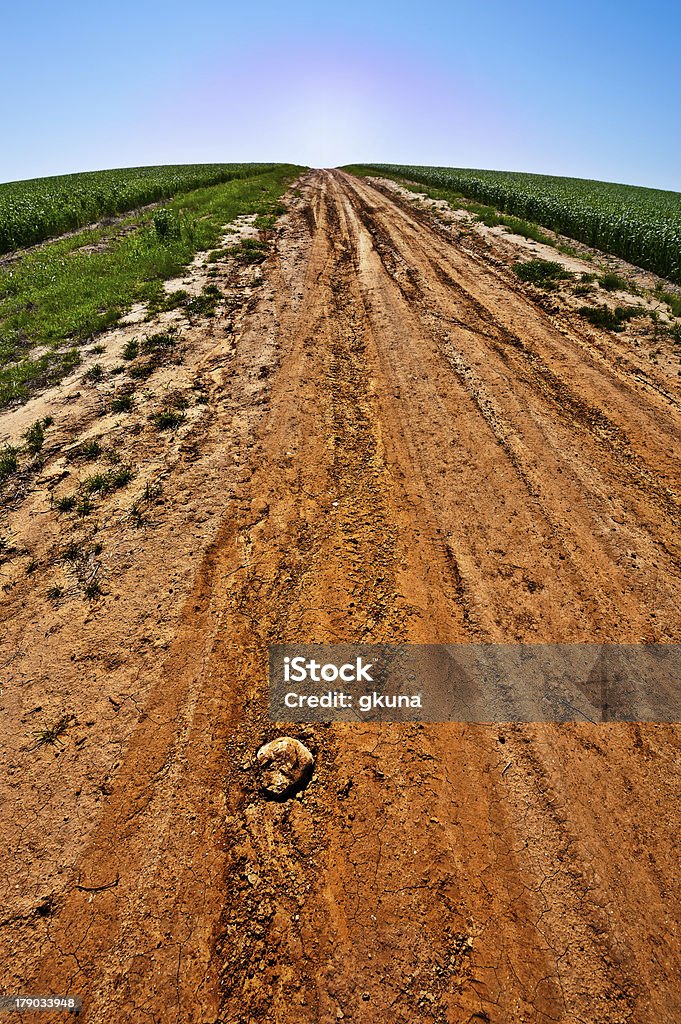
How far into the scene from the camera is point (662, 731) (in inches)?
132

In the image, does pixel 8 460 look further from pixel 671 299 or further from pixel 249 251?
pixel 671 299

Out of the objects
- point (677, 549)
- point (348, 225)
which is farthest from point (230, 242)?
point (677, 549)

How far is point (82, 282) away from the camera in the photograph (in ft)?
38.9

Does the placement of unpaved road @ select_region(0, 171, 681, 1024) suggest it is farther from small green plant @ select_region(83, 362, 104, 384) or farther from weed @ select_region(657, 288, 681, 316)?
weed @ select_region(657, 288, 681, 316)

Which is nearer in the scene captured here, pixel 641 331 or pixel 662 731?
pixel 662 731

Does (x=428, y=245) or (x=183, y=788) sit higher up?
(x=428, y=245)

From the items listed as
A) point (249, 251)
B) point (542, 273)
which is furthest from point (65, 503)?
point (542, 273)

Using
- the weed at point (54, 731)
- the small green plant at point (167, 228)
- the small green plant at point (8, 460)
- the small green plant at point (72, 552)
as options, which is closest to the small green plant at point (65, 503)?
the small green plant at point (72, 552)

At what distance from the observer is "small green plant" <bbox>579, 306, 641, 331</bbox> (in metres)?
9.34

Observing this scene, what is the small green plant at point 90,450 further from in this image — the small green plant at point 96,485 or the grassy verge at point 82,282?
the grassy verge at point 82,282

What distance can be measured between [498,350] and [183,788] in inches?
323

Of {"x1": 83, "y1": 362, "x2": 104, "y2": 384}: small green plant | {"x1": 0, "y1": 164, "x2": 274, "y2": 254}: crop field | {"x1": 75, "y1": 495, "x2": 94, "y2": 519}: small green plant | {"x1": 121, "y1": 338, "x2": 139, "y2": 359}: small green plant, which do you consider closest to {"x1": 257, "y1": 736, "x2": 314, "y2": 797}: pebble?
{"x1": 75, "y1": 495, "x2": 94, "y2": 519}: small green plant

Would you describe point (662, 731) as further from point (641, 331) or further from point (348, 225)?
point (348, 225)

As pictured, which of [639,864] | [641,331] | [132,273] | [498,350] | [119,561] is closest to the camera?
[639,864]
